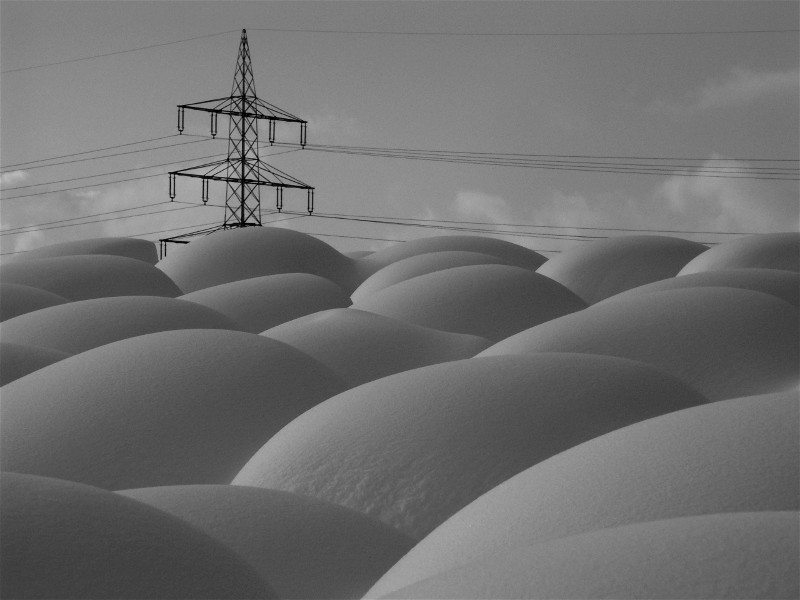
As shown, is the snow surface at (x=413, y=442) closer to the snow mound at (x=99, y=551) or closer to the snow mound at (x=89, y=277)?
the snow mound at (x=99, y=551)

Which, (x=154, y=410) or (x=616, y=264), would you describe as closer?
(x=154, y=410)

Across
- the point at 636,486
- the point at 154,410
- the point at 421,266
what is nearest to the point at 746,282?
the point at 421,266

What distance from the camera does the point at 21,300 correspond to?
16.4 metres

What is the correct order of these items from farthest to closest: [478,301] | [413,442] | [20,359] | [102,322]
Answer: [478,301], [102,322], [20,359], [413,442]

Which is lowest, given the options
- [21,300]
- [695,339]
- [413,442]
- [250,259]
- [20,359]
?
[413,442]

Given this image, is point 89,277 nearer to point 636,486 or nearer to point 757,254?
point 757,254

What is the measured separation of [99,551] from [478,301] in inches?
448

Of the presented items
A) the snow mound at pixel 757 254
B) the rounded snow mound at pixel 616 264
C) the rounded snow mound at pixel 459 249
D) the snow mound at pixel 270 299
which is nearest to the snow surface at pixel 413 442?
the snow mound at pixel 270 299

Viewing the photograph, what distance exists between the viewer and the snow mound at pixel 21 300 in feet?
52.6

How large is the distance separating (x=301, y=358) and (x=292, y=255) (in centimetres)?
1358

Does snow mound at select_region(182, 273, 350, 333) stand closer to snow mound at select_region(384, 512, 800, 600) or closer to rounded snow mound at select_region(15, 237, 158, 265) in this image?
rounded snow mound at select_region(15, 237, 158, 265)

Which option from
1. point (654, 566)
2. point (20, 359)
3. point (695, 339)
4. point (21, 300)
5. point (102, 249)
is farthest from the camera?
point (102, 249)

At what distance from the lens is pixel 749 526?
127 inches

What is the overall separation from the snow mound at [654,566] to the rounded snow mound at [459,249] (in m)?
21.5
